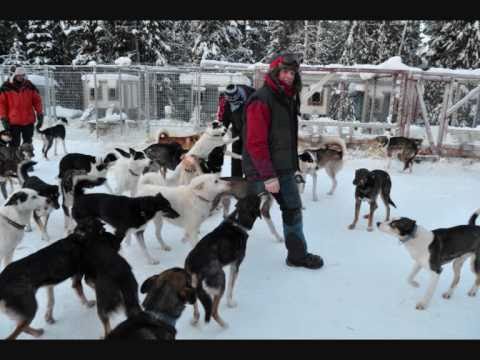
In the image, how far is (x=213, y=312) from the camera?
10.3 feet

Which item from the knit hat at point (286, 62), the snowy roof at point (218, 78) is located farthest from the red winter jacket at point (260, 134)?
the snowy roof at point (218, 78)

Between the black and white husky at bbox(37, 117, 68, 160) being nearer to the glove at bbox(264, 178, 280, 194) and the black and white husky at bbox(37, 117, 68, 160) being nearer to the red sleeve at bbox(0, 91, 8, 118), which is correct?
the red sleeve at bbox(0, 91, 8, 118)

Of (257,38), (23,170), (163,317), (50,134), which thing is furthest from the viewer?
(257,38)

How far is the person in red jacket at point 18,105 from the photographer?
7211 millimetres

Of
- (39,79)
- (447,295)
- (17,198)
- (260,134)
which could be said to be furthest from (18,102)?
(39,79)

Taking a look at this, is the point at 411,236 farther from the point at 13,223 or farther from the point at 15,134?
the point at 15,134

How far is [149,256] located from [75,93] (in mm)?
11730

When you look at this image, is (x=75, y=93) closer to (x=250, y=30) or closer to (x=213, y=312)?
(x=213, y=312)

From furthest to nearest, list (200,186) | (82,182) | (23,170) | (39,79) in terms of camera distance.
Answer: (39,79) < (23,170) < (82,182) < (200,186)

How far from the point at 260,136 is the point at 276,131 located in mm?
203

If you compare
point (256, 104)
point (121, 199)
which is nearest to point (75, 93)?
point (121, 199)

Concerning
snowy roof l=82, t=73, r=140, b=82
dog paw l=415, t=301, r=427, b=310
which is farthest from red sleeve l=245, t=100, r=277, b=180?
snowy roof l=82, t=73, r=140, b=82

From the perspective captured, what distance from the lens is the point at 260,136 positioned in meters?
3.52

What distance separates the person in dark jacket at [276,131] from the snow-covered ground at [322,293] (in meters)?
0.90
